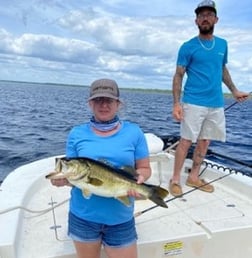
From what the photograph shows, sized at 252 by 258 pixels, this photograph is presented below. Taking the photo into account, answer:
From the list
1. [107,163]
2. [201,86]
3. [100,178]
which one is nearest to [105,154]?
[107,163]

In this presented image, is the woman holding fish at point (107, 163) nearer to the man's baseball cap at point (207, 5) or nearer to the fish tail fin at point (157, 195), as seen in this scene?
the fish tail fin at point (157, 195)

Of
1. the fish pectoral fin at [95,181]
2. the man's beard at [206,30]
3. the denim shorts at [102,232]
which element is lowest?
the denim shorts at [102,232]

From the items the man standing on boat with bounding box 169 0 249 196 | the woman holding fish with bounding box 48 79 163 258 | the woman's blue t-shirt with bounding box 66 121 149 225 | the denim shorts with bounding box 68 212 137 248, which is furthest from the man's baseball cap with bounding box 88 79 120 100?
the man standing on boat with bounding box 169 0 249 196

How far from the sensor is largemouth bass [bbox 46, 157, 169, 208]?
93.7 inches

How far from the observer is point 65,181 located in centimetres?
253

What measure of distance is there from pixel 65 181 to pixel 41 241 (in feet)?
3.14

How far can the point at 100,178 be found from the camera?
7.90 feet

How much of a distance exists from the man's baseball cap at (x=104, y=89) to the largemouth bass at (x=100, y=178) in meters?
0.45

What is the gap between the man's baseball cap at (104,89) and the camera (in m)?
2.60

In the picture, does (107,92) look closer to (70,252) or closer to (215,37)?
(70,252)

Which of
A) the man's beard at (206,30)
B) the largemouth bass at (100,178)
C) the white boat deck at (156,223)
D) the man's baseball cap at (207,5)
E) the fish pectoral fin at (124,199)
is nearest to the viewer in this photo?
the largemouth bass at (100,178)

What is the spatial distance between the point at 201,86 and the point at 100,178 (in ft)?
7.94

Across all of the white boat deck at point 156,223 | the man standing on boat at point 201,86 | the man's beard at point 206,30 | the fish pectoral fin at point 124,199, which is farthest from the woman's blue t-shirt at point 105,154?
the man's beard at point 206,30

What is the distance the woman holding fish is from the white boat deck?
1.35 feet
